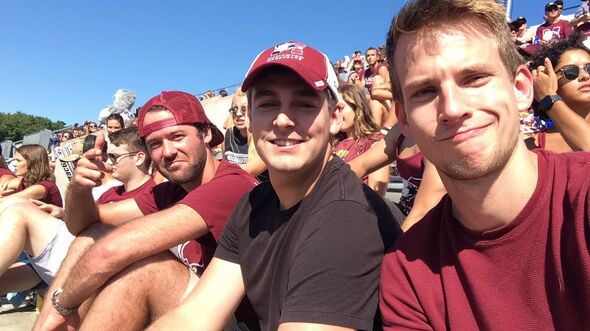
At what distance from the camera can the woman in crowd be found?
19.7 ft

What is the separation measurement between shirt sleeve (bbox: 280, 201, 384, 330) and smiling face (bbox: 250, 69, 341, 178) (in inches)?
10.8

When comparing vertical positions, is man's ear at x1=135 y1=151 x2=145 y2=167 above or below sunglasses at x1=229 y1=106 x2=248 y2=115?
below

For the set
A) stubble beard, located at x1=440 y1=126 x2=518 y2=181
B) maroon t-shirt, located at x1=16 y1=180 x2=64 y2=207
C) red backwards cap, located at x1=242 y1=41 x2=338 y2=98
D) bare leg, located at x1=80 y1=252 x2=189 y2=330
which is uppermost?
red backwards cap, located at x1=242 y1=41 x2=338 y2=98

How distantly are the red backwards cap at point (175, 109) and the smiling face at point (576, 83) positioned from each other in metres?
2.10

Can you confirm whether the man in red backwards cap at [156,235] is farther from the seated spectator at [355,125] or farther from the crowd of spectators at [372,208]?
the seated spectator at [355,125]

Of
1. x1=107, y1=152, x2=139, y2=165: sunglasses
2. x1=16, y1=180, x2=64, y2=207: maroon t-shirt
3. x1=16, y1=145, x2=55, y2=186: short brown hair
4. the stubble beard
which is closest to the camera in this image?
the stubble beard

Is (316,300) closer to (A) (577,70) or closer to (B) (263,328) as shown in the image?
(B) (263,328)

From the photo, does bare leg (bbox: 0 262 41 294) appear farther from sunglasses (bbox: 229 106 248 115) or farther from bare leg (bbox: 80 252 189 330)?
sunglasses (bbox: 229 106 248 115)

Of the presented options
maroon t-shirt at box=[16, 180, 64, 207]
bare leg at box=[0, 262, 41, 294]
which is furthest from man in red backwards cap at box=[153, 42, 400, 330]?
maroon t-shirt at box=[16, 180, 64, 207]

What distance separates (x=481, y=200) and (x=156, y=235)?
1518 mm

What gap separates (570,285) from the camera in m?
1.22

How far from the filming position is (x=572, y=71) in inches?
105

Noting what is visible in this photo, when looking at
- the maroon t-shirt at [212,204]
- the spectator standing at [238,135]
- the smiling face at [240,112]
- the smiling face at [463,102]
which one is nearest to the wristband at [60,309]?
the maroon t-shirt at [212,204]

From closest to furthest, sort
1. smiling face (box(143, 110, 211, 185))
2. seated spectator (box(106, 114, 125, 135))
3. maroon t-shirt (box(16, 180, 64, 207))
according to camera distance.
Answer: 1. smiling face (box(143, 110, 211, 185))
2. maroon t-shirt (box(16, 180, 64, 207))
3. seated spectator (box(106, 114, 125, 135))
